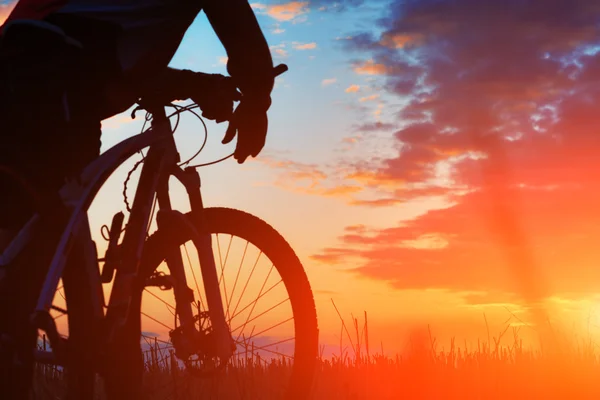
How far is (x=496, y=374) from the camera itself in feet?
22.7

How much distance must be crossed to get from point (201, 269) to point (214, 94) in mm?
921

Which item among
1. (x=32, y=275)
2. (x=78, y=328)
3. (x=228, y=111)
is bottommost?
(x=78, y=328)

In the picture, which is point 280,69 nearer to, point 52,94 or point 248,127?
point 248,127

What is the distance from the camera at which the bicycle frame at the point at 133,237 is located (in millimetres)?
3016

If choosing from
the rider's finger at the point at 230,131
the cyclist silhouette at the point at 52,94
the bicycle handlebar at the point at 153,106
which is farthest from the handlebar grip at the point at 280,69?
the cyclist silhouette at the point at 52,94

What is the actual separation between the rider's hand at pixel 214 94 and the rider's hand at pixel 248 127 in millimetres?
75

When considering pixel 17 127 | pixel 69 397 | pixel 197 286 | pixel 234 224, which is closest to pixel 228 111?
pixel 234 224

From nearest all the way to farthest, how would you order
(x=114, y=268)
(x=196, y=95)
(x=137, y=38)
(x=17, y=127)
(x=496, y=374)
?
(x=17, y=127)
(x=137, y=38)
(x=114, y=268)
(x=196, y=95)
(x=496, y=374)

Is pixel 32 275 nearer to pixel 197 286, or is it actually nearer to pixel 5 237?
pixel 5 237

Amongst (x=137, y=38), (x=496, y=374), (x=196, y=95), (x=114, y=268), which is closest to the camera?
(x=137, y=38)

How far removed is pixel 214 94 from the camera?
3.81 metres

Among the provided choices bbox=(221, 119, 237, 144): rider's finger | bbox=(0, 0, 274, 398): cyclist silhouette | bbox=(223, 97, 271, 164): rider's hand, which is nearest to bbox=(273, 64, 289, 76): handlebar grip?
bbox=(223, 97, 271, 164): rider's hand

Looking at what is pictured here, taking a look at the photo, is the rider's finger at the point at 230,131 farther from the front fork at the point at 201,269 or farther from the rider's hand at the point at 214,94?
the front fork at the point at 201,269

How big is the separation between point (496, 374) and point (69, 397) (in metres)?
4.68
